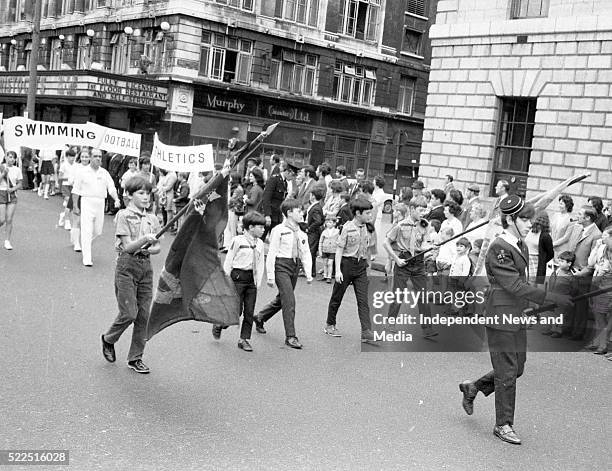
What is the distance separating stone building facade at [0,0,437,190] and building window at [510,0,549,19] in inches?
676

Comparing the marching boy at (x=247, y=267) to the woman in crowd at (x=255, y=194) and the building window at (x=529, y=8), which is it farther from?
the building window at (x=529, y=8)

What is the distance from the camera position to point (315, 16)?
39000 mm

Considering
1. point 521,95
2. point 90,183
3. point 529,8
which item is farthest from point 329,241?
point 529,8

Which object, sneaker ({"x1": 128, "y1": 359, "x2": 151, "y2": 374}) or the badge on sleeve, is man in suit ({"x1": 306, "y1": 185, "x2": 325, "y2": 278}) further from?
the badge on sleeve

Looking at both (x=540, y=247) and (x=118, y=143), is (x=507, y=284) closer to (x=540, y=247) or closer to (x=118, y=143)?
(x=540, y=247)

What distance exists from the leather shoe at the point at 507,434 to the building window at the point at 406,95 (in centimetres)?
3762

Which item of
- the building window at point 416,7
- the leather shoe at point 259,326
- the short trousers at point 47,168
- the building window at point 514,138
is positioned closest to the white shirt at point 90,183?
the leather shoe at point 259,326

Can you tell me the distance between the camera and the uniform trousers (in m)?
13.3

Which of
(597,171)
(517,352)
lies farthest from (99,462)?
(597,171)

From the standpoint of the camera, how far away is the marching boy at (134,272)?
735 cm

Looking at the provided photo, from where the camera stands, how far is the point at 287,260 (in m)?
9.29

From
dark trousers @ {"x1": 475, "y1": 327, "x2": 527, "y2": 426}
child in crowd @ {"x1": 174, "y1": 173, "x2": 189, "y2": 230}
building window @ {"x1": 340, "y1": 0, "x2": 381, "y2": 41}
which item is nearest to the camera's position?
dark trousers @ {"x1": 475, "y1": 327, "x2": 527, "y2": 426}

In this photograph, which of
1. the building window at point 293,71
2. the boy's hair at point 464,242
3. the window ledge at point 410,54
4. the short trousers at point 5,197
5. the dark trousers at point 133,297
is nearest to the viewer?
the dark trousers at point 133,297

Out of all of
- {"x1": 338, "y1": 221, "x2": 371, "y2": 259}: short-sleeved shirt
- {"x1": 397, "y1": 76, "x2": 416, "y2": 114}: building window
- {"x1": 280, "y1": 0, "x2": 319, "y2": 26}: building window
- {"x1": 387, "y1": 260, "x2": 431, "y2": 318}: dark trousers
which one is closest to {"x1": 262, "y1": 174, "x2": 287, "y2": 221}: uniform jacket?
{"x1": 387, "y1": 260, "x2": 431, "y2": 318}: dark trousers
